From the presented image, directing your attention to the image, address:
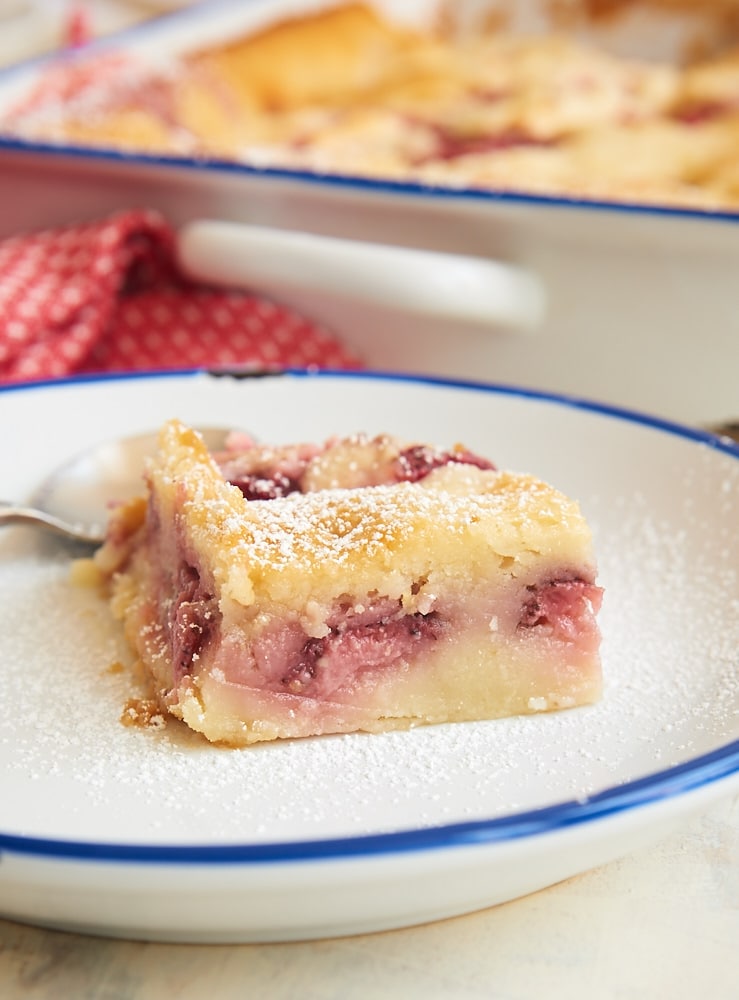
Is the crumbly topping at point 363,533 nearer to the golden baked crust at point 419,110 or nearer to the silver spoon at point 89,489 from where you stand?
the silver spoon at point 89,489

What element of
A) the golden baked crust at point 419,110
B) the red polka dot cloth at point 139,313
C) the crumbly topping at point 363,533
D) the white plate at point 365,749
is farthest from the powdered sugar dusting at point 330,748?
the golden baked crust at point 419,110

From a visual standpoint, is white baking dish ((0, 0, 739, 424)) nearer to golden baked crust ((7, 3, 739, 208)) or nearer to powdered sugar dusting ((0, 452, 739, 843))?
golden baked crust ((7, 3, 739, 208))

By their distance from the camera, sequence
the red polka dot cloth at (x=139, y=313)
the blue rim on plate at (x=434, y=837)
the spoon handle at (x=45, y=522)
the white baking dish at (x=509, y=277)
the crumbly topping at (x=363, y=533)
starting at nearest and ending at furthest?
the blue rim on plate at (x=434, y=837), the crumbly topping at (x=363, y=533), the spoon handle at (x=45, y=522), the white baking dish at (x=509, y=277), the red polka dot cloth at (x=139, y=313)

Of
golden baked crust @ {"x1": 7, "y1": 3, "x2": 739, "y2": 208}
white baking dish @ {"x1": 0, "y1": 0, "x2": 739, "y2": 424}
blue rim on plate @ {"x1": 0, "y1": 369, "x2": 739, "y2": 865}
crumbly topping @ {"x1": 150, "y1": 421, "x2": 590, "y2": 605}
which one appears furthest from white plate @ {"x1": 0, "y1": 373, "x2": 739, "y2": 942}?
golden baked crust @ {"x1": 7, "y1": 3, "x2": 739, "y2": 208}

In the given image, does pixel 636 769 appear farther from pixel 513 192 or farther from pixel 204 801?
pixel 513 192

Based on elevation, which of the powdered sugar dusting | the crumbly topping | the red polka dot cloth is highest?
the crumbly topping

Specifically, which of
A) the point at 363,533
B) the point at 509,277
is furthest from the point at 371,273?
the point at 363,533
